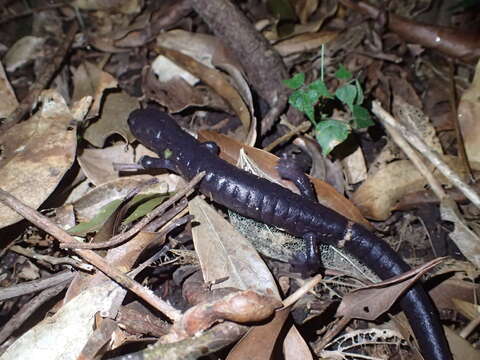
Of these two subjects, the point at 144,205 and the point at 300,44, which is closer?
the point at 144,205

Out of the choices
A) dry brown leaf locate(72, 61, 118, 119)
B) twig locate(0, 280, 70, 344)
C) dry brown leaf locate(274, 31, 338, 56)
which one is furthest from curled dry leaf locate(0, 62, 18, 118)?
dry brown leaf locate(274, 31, 338, 56)

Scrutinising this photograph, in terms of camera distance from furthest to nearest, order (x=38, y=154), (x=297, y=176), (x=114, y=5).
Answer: (x=114, y=5) → (x=297, y=176) → (x=38, y=154)

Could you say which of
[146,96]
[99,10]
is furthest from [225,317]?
[99,10]

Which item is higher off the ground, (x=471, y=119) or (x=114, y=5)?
(x=114, y=5)

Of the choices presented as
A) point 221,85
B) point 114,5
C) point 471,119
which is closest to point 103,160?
point 221,85

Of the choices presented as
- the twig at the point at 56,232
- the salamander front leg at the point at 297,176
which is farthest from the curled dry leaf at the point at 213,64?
the twig at the point at 56,232

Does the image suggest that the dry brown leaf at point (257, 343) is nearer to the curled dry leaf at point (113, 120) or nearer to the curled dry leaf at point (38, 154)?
the curled dry leaf at point (38, 154)

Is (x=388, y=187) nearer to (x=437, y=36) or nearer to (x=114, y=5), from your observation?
(x=437, y=36)
